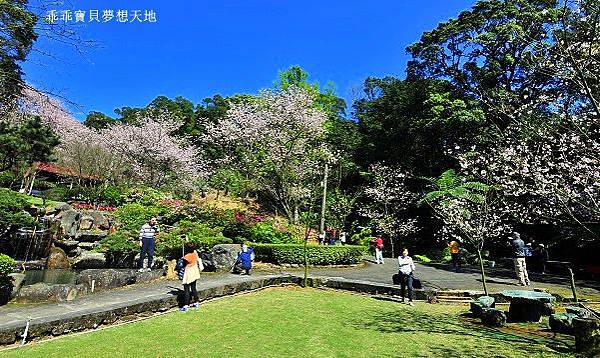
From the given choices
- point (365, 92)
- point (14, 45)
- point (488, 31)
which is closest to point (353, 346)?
point (14, 45)

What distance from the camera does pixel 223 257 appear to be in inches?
545

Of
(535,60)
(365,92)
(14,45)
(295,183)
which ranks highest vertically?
(365,92)

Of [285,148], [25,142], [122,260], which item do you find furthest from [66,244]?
[285,148]

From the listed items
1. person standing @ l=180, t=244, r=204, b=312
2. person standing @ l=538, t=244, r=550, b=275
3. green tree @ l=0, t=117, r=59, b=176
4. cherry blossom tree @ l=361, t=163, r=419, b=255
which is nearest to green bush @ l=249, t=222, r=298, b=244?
person standing @ l=180, t=244, r=204, b=312

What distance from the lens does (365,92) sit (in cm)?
3844

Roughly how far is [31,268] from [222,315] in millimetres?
12168

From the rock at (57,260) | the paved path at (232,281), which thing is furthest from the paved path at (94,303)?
the rock at (57,260)

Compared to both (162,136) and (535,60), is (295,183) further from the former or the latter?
(535,60)

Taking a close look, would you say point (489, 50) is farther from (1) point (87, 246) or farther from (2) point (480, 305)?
(1) point (87, 246)

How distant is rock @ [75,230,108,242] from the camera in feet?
Result: 59.7

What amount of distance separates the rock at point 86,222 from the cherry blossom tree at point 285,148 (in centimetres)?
1010

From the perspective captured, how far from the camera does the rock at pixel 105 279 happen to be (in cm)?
991

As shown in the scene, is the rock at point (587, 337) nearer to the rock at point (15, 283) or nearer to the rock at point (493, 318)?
the rock at point (493, 318)

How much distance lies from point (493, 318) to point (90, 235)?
17.2m
